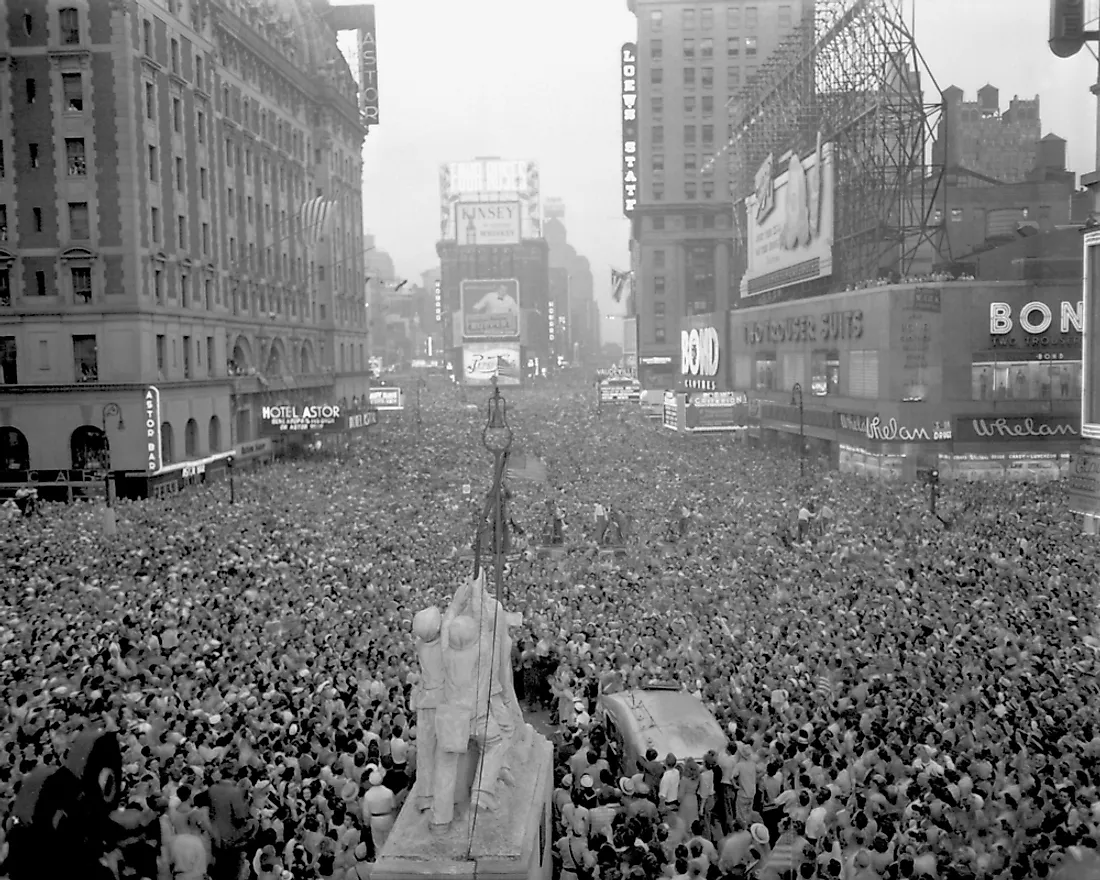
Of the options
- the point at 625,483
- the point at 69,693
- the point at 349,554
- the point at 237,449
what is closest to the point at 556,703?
the point at 69,693

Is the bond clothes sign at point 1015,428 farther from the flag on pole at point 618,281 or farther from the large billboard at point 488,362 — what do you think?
the large billboard at point 488,362

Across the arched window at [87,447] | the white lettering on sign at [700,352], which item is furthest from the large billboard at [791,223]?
the arched window at [87,447]

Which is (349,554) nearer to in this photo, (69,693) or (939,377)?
(69,693)

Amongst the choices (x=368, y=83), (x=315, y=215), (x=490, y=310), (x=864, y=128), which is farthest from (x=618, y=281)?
(x=864, y=128)

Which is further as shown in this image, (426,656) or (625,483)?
(625,483)

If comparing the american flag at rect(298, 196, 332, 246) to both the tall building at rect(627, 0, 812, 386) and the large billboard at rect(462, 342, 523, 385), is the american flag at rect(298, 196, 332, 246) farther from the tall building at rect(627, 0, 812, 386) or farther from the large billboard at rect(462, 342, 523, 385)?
the large billboard at rect(462, 342, 523, 385)
